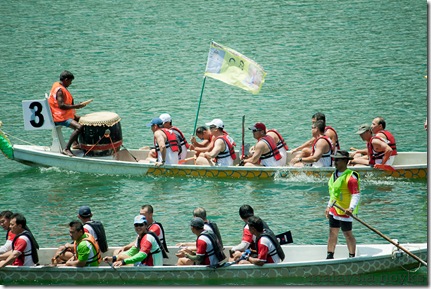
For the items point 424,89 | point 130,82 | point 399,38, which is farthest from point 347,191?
point 399,38

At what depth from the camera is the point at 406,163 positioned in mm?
23312

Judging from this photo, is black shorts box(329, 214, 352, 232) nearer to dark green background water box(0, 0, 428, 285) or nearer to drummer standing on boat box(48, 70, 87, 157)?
dark green background water box(0, 0, 428, 285)

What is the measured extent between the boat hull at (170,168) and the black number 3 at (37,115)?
748 millimetres

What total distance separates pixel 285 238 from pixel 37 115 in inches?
321

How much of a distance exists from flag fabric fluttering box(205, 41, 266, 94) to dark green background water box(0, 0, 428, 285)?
225 cm

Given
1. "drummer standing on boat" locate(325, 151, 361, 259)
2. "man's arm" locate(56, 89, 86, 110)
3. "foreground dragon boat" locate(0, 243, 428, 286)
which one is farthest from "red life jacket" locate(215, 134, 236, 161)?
"drummer standing on boat" locate(325, 151, 361, 259)

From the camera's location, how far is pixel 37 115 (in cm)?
2359

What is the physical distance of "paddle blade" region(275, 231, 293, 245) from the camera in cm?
1755

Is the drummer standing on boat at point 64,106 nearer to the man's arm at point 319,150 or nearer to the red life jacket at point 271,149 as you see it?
the red life jacket at point 271,149

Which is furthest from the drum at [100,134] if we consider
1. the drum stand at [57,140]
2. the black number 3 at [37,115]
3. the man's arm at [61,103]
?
the black number 3 at [37,115]

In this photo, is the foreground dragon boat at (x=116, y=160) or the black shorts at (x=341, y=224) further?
the foreground dragon boat at (x=116, y=160)

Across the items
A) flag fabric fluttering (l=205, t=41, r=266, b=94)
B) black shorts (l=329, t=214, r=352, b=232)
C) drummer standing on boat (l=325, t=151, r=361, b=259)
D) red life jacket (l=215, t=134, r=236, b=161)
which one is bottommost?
black shorts (l=329, t=214, r=352, b=232)

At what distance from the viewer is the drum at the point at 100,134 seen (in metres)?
23.5

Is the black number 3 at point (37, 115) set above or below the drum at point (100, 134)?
above
